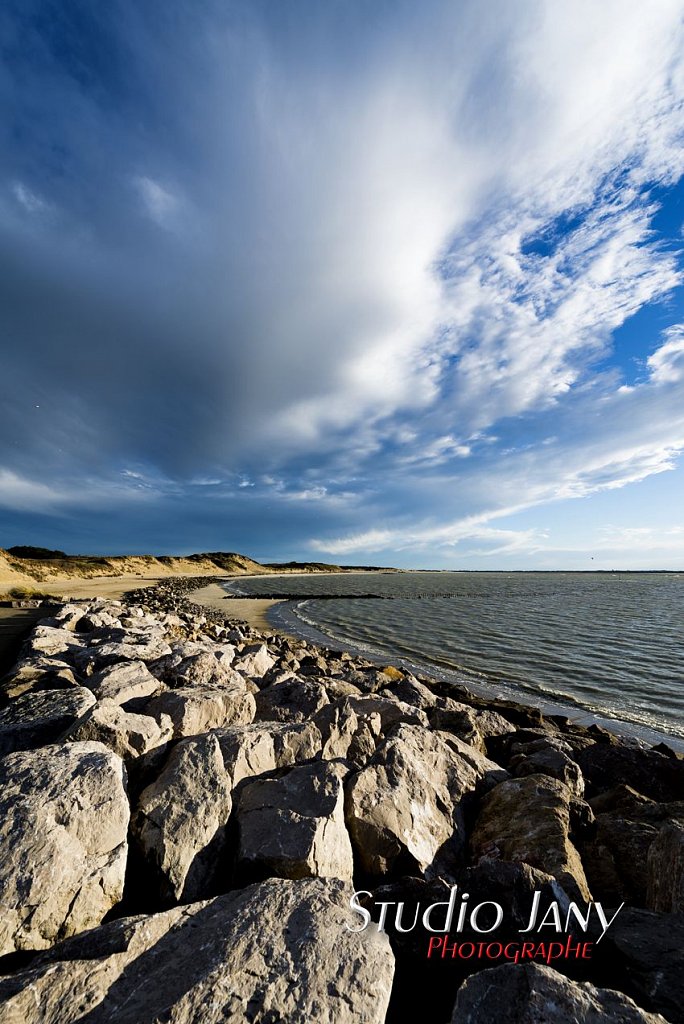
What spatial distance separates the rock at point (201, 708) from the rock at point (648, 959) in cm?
414

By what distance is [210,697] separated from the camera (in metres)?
5.62

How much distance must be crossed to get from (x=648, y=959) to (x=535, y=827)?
62.5 inches

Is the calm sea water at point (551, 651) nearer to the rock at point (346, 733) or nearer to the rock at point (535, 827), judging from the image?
the rock at point (535, 827)

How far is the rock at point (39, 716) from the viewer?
4.60 meters

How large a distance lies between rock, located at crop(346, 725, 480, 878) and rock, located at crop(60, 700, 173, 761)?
2.19 m

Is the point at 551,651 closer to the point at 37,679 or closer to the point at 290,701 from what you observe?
the point at 290,701

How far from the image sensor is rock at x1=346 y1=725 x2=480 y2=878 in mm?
4000

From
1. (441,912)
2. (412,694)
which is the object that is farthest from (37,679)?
(412,694)

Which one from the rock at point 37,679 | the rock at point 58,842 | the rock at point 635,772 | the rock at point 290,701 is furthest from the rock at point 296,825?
the rock at point 635,772

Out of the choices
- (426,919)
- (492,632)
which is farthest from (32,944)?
(492,632)

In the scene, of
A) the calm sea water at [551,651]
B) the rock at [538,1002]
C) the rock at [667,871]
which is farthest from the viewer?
the calm sea water at [551,651]

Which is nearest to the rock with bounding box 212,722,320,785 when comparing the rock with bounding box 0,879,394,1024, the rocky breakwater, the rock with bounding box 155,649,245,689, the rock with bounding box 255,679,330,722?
the rocky breakwater

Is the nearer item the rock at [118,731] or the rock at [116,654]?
the rock at [118,731]

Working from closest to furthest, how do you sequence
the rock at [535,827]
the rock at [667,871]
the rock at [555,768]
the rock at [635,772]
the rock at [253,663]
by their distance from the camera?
the rock at [667,871] < the rock at [535,827] < the rock at [555,768] < the rock at [635,772] < the rock at [253,663]
